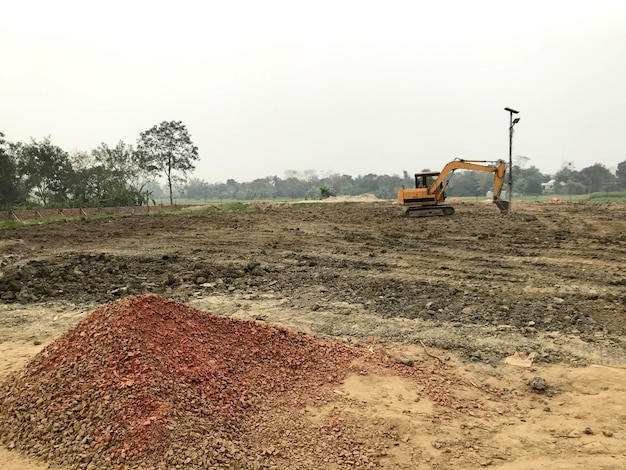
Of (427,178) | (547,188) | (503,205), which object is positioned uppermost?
(427,178)

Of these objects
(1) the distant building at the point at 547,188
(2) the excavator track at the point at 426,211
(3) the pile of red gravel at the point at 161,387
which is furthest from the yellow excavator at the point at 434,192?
(1) the distant building at the point at 547,188

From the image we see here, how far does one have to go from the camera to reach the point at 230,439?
324 centimetres

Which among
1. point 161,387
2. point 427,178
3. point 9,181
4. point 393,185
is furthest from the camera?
point 393,185

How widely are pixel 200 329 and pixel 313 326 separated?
6.28 feet

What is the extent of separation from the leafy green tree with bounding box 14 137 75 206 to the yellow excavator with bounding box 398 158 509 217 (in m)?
26.9

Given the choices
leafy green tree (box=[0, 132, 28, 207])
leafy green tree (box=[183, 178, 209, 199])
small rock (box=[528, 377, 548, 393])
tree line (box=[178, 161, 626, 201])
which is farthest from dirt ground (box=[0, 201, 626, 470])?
leafy green tree (box=[183, 178, 209, 199])

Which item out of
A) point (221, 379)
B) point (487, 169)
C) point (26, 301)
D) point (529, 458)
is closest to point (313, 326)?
point (221, 379)

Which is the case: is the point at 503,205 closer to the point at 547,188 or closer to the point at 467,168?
the point at 467,168

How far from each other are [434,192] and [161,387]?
1853cm

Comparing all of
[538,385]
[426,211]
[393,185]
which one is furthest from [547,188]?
[538,385]

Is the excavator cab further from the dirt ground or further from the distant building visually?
the distant building

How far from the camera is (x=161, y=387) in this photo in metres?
3.43

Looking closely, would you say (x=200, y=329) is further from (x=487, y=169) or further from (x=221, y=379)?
(x=487, y=169)

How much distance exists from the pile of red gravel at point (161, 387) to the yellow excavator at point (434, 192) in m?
16.5
